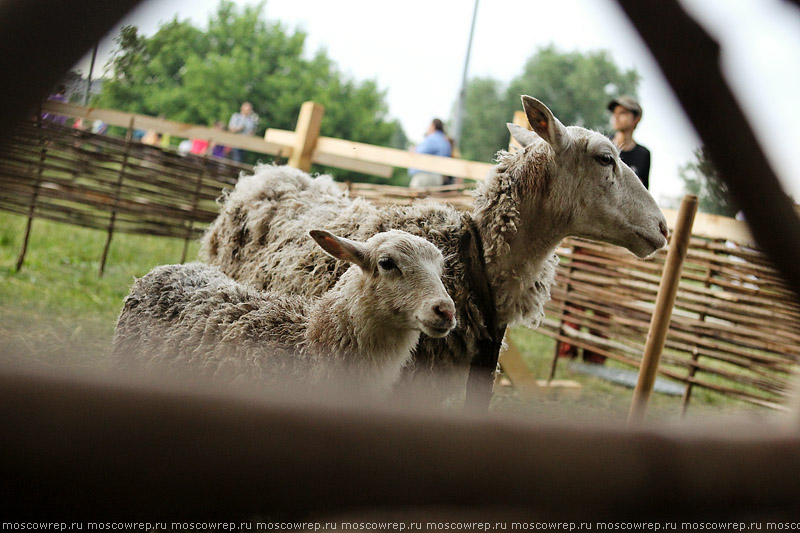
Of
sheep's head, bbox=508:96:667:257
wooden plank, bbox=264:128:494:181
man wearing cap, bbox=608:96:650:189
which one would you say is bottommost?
sheep's head, bbox=508:96:667:257

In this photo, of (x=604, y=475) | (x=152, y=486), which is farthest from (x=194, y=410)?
(x=604, y=475)

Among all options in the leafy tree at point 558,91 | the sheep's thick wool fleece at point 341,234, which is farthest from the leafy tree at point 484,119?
the sheep's thick wool fleece at point 341,234

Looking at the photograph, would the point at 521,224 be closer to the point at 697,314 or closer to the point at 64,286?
the point at 697,314

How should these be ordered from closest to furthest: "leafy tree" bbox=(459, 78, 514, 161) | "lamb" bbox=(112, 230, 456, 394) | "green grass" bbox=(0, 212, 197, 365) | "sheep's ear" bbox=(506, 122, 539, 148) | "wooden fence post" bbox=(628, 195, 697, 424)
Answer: "lamb" bbox=(112, 230, 456, 394) < "sheep's ear" bbox=(506, 122, 539, 148) < "wooden fence post" bbox=(628, 195, 697, 424) < "green grass" bbox=(0, 212, 197, 365) < "leafy tree" bbox=(459, 78, 514, 161)

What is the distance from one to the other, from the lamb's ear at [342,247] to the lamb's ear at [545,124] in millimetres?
1007

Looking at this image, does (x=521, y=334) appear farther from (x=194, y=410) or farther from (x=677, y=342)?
(x=194, y=410)

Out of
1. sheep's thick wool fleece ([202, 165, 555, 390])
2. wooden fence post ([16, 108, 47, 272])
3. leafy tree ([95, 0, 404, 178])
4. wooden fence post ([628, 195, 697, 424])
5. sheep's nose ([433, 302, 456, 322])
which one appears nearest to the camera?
sheep's nose ([433, 302, 456, 322])

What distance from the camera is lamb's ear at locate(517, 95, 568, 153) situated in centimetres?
291

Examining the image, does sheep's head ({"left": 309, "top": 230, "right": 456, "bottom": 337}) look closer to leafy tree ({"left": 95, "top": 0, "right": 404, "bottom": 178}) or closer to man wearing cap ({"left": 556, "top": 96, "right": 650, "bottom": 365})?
man wearing cap ({"left": 556, "top": 96, "right": 650, "bottom": 365})

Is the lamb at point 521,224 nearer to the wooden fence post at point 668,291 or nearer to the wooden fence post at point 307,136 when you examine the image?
the wooden fence post at point 668,291

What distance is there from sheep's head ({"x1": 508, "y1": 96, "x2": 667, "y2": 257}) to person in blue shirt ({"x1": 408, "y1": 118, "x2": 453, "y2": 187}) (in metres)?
5.87

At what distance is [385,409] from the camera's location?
0.51 meters

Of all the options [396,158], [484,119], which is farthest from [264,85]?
[396,158]

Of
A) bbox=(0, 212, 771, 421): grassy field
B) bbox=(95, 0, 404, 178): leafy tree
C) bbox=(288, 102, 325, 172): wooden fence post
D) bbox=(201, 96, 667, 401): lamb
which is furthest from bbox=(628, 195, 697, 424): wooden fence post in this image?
bbox=(95, 0, 404, 178): leafy tree
